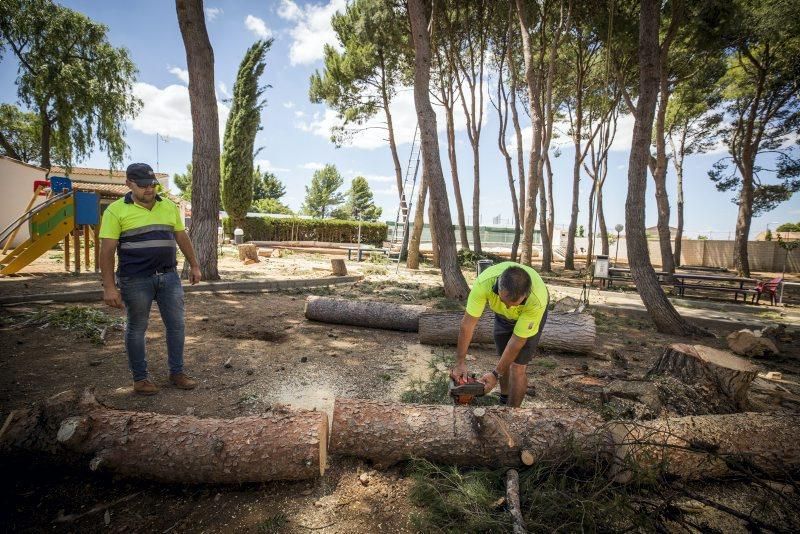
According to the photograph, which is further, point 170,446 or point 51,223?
point 51,223

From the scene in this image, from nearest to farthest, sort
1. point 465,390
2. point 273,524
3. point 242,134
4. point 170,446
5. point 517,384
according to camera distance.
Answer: point 273,524, point 170,446, point 465,390, point 517,384, point 242,134

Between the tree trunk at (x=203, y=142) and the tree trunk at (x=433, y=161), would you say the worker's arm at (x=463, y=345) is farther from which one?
the tree trunk at (x=203, y=142)

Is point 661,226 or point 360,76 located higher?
point 360,76

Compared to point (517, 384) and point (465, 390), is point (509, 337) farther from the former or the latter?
point (465, 390)

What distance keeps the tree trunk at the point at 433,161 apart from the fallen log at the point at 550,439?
517 centimetres

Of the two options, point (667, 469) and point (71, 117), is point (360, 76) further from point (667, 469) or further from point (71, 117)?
point (667, 469)

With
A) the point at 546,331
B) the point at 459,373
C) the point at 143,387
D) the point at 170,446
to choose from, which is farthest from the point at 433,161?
the point at 170,446

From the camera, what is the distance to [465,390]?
8.36 ft

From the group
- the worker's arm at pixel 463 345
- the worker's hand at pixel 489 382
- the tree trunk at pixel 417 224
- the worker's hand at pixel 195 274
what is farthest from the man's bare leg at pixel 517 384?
the tree trunk at pixel 417 224

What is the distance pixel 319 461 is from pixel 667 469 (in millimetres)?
1975

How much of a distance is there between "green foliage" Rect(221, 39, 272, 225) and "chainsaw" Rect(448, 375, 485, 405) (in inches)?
909

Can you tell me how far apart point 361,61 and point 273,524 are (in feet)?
57.7

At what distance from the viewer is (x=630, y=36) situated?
470 inches

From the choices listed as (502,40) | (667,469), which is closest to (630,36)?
(502,40)
